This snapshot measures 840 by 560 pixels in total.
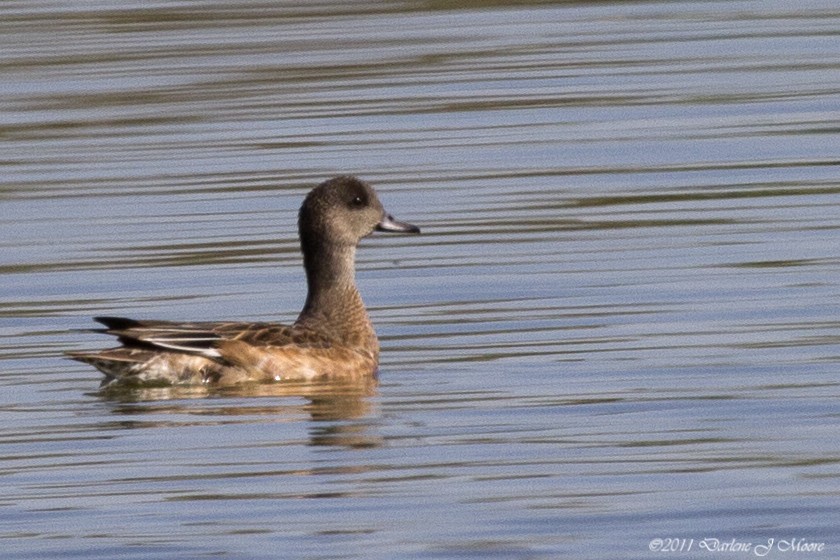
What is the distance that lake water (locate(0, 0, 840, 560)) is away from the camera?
862 cm

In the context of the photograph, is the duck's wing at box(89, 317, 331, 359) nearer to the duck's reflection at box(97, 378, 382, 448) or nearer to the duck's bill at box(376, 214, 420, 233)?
the duck's reflection at box(97, 378, 382, 448)

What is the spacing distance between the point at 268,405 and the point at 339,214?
1792 millimetres

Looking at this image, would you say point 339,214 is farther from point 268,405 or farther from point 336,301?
point 268,405

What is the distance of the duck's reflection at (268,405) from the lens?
10227 mm

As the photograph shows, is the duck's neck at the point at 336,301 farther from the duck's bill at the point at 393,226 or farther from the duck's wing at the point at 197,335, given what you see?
the duck's wing at the point at 197,335

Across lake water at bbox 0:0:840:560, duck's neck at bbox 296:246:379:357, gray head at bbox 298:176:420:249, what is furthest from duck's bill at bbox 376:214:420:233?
lake water at bbox 0:0:840:560

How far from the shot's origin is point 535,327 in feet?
39.2

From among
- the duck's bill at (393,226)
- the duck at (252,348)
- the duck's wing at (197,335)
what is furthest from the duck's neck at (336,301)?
the duck's wing at (197,335)

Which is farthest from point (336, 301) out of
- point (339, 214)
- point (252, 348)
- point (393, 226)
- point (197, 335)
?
point (197, 335)

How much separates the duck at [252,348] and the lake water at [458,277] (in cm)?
15

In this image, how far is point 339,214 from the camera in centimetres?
1246

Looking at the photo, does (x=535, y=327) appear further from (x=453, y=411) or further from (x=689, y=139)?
(x=689, y=139)

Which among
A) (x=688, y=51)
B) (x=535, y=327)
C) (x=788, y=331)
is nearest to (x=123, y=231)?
(x=535, y=327)

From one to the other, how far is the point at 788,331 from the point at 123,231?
4845 millimetres
